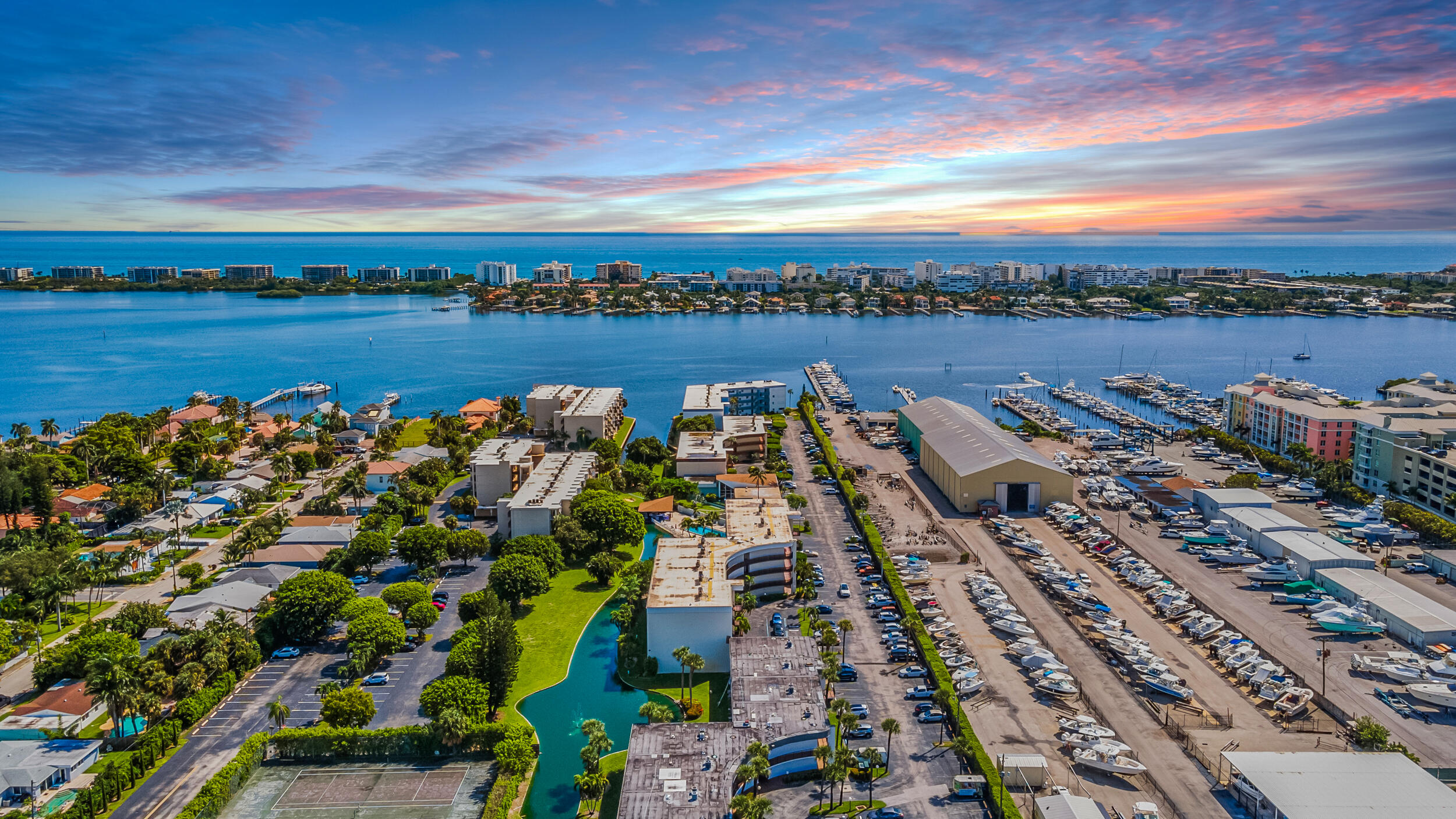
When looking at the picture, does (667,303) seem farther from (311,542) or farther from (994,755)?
(994,755)

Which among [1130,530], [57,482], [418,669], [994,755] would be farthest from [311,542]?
[1130,530]

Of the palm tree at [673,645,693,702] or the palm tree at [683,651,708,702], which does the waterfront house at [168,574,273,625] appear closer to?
the palm tree at [673,645,693,702]

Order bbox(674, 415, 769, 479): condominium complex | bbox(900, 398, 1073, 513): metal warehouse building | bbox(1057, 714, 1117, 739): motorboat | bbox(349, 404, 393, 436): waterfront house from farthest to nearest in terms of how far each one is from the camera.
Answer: bbox(349, 404, 393, 436): waterfront house
bbox(674, 415, 769, 479): condominium complex
bbox(900, 398, 1073, 513): metal warehouse building
bbox(1057, 714, 1117, 739): motorboat

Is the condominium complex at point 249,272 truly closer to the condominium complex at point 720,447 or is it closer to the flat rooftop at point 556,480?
the condominium complex at point 720,447

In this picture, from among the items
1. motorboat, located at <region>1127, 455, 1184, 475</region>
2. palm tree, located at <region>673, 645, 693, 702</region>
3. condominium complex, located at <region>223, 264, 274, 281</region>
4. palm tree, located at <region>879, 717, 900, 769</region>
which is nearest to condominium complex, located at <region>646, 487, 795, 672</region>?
palm tree, located at <region>673, 645, 693, 702</region>

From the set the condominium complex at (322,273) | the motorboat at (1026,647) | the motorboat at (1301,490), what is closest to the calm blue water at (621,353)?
the motorboat at (1301,490)
